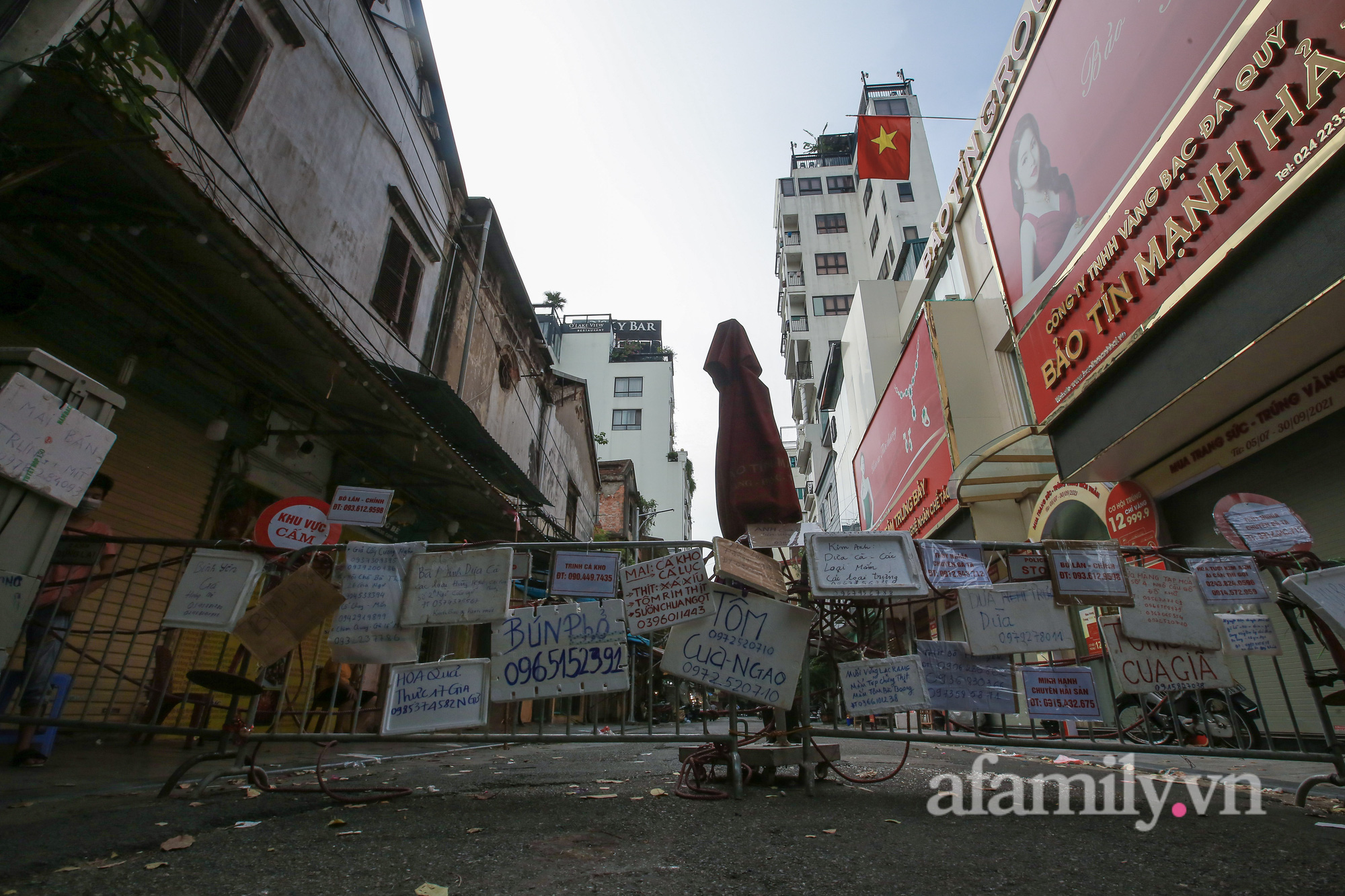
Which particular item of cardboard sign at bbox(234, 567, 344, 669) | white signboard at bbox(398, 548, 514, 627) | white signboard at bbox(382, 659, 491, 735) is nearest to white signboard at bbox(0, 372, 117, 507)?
cardboard sign at bbox(234, 567, 344, 669)

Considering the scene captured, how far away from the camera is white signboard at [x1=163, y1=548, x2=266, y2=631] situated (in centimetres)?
354

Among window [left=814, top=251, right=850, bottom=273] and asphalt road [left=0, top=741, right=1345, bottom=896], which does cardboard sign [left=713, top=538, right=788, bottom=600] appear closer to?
asphalt road [left=0, top=741, right=1345, bottom=896]

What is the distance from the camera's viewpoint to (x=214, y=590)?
359cm

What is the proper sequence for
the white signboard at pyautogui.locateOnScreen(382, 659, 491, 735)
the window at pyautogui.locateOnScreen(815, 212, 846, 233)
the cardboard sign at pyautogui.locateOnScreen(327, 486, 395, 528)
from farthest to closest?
the window at pyautogui.locateOnScreen(815, 212, 846, 233)
the cardboard sign at pyautogui.locateOnScreen(327, 486, 395, 528)
the white signboard at pyautogui.locateOnScreen(382, 659, 491, 735)

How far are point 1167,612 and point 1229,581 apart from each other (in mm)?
563

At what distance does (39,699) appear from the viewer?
422 centimetres

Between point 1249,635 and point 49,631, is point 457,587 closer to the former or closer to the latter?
point 49,631

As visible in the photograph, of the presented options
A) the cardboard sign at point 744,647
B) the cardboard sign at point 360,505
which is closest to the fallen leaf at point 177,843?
the cardboard sign at point 744,647

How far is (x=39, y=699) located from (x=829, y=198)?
43.6 meters

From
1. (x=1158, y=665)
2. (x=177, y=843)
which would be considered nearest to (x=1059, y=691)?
(x=1158, y=665)

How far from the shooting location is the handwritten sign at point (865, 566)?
373cm

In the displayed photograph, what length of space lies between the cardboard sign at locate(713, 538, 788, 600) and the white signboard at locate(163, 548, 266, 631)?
282cm

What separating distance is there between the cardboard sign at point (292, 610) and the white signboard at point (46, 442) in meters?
1.00

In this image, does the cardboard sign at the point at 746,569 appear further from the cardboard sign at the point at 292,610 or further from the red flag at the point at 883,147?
the red flag at the point at 883,147
